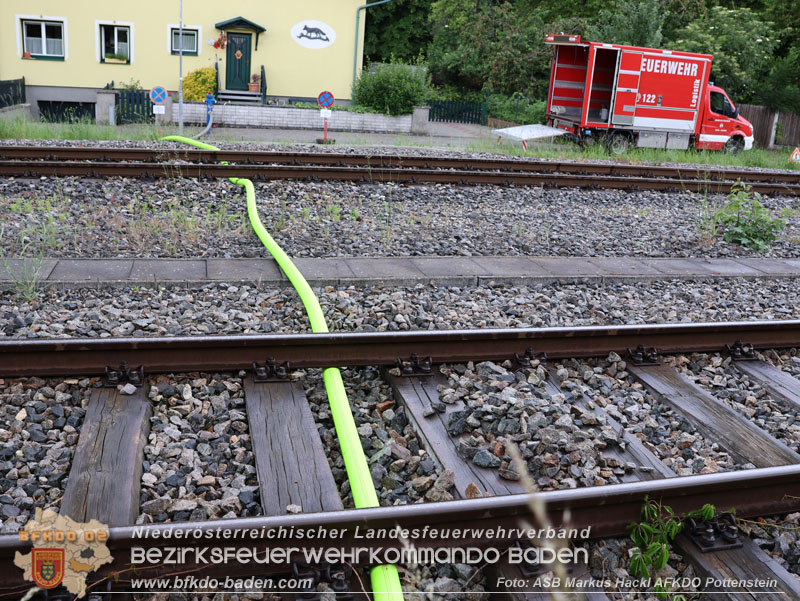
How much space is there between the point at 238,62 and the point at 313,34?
3169 mm

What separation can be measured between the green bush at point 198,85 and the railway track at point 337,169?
16738 millimetres

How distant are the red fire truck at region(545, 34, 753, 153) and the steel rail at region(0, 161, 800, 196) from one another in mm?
8091

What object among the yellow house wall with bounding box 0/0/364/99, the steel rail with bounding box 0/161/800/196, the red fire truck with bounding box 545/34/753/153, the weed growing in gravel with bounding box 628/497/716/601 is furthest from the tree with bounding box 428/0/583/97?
the weed growing in gravel with bounding box 628/497/716/601

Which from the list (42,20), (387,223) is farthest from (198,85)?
(387,223)

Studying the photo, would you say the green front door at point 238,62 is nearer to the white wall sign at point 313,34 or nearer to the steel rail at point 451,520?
the white wall sign at point 313,34

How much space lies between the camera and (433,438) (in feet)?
11.4

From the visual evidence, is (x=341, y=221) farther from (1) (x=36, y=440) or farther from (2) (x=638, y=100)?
(2) (x=638, y=100)

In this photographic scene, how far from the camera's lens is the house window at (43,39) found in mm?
26844

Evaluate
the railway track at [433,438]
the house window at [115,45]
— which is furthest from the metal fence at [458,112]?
the railway track at [433,438]

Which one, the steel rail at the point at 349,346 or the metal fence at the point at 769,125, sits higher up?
the metal fence at the point at 769,125

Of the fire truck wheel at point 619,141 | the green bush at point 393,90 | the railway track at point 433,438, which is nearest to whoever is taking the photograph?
the railway track at point 433,438

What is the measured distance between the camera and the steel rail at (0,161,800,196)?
31.1 feet

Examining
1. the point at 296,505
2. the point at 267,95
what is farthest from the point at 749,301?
the point at 267,95

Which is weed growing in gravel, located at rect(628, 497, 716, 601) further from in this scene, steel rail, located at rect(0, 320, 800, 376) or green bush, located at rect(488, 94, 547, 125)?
green bush, located at rect(488, 94, 547, 125)
